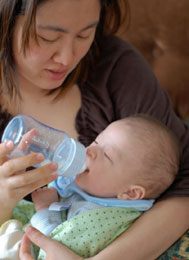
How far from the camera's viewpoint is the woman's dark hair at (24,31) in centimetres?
125

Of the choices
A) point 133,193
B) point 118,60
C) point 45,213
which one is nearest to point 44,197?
point 45,213

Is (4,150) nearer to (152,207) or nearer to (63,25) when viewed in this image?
(63,25)

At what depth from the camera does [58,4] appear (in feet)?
4.07

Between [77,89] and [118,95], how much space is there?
0.18 m

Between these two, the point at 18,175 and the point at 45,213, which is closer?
the point at 18,175

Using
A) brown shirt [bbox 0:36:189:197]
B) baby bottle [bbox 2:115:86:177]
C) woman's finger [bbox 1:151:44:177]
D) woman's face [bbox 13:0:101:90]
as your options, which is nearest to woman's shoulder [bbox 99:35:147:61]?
brown shirt [bbox 0:36:189:197]

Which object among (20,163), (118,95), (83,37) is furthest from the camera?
(118,95)

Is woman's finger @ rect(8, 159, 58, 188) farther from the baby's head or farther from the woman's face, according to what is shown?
the woman's face

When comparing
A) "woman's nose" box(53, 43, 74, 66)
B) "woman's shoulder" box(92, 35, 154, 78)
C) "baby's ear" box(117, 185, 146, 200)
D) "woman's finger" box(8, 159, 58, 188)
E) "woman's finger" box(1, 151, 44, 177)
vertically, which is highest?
"woman's nose" box(53, 43, 74, 66)

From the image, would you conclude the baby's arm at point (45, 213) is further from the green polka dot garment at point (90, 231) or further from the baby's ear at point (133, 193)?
the baby's ear at point (133, 193)

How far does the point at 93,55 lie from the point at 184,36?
2.21ft

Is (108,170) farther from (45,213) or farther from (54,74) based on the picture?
(54,74)

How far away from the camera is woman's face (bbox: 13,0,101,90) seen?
1.25m

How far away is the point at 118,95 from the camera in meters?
1.74
